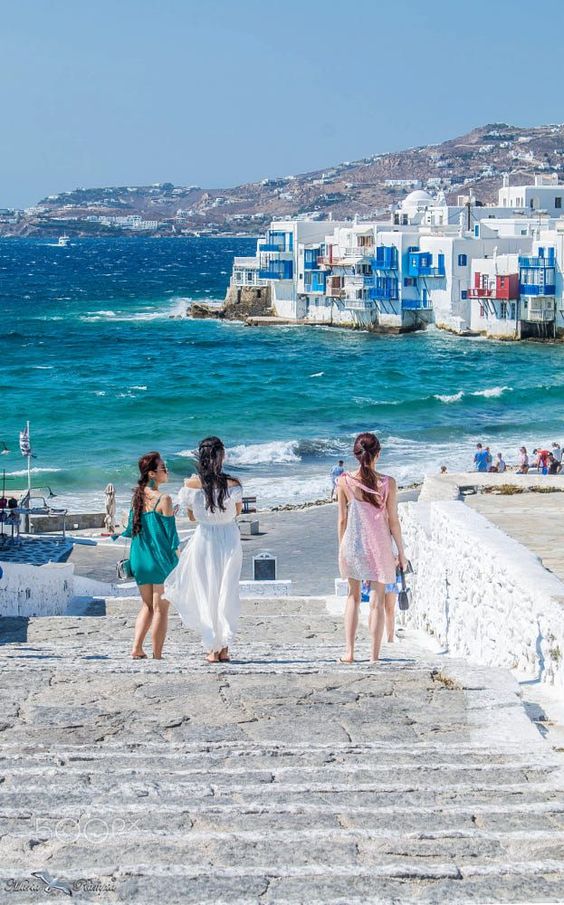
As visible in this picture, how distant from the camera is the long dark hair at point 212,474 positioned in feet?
A: 23.3

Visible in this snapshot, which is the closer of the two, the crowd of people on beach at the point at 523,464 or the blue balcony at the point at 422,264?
the crowd of people on beach at the point at 523,464

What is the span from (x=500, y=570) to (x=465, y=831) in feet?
12.5

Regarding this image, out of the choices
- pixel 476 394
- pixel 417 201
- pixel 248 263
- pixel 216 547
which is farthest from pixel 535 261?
pixel 216 547

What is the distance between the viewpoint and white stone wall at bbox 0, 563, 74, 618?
38.7ft

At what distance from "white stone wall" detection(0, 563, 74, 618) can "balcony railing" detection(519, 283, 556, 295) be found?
5992 cm

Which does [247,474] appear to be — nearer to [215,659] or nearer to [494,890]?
[215,659]

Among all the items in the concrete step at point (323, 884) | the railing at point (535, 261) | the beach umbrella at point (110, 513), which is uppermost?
the railing at point (535, 261)

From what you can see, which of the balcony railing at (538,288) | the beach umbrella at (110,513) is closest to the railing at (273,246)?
the balcony railing at (538,288)

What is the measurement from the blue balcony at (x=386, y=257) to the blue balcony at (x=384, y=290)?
692 mm

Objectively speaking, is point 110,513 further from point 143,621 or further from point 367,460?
point 367,460

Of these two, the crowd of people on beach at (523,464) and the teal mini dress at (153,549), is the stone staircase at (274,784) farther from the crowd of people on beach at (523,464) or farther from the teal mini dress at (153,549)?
the crowd of people on beach at (523,464)

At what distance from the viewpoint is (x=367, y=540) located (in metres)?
7.54

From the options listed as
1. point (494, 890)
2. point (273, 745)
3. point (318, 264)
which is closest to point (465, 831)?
point (494, 890)

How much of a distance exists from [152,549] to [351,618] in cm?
120
